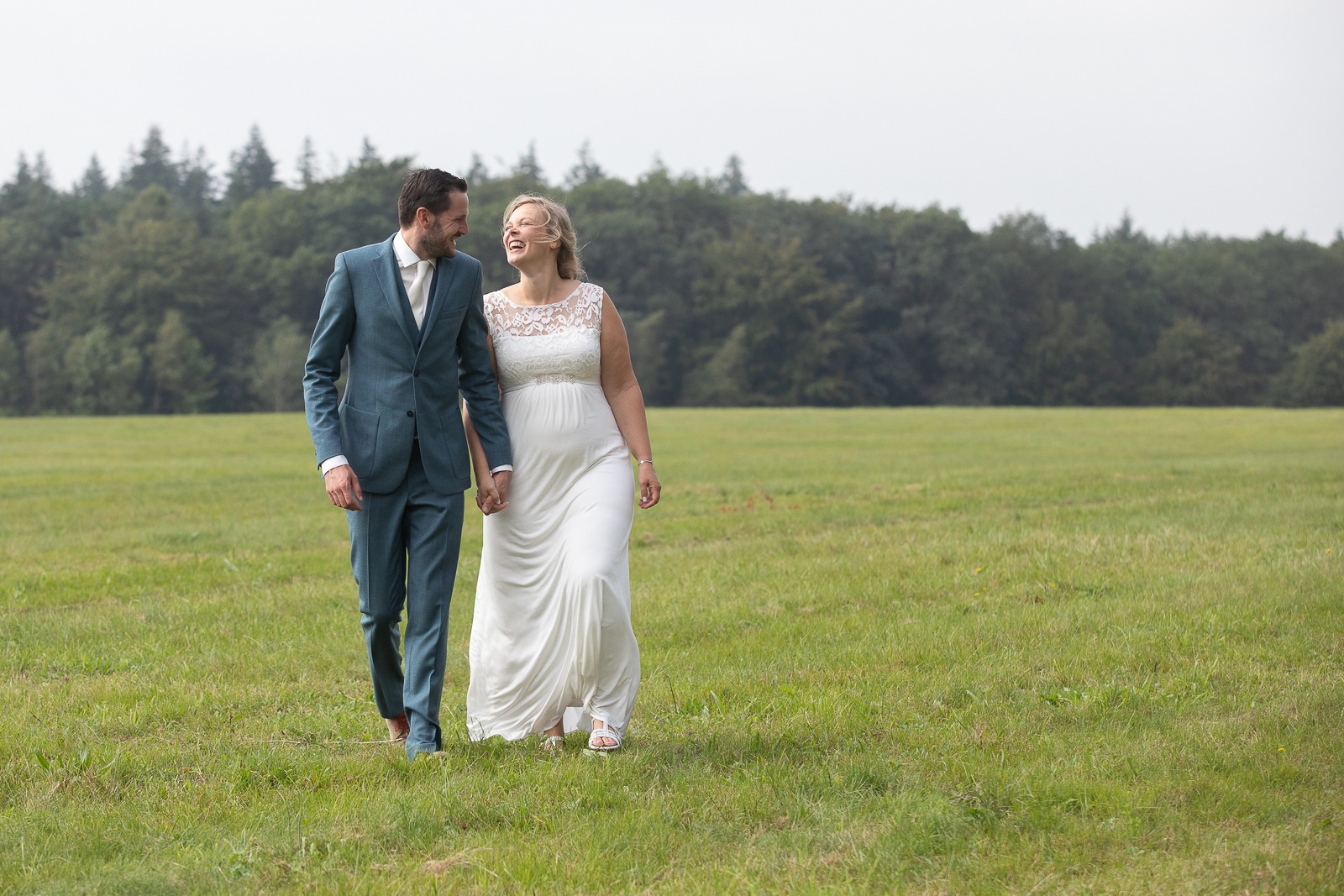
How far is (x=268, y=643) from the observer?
8.57 m

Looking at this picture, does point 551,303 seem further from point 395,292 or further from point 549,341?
point 395,292

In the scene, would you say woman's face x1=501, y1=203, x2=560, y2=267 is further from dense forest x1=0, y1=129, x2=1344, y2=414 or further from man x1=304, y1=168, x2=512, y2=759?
dense forest x1=0, y1=129, x2=1344, y2=414

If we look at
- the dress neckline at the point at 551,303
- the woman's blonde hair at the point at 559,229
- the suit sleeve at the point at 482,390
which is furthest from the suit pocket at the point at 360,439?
the woman's blonde hair at the point at 559,229

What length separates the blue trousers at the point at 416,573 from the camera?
19.2ft

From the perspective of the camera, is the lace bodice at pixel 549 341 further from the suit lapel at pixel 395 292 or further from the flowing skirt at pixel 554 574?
the suit lapel at pixel 395 292

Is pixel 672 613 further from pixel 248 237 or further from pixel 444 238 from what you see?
pixel 248 237

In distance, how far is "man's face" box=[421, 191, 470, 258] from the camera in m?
5.77

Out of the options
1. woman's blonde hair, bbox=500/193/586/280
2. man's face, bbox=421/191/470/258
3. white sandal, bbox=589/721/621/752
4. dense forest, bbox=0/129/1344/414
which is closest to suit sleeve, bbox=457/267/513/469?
man's face, bbox=421/191/470/258

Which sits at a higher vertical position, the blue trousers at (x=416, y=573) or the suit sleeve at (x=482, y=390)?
the suit sleeve at (x=482, y=390)

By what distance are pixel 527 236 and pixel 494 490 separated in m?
1.19

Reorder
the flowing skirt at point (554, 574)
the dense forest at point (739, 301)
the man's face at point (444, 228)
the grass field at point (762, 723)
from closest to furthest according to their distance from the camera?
the grass field at point (762, 723) < the man's face at point (444, 228) < the flowing skirt at point (554, 574) < the dense forest at point (739, 301)

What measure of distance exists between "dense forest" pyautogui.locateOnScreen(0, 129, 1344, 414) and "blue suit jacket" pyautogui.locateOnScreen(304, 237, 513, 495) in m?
71.1

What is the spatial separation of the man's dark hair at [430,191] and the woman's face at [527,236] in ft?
1.41

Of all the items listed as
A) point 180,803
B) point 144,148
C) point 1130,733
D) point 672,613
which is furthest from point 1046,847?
point 144,148
